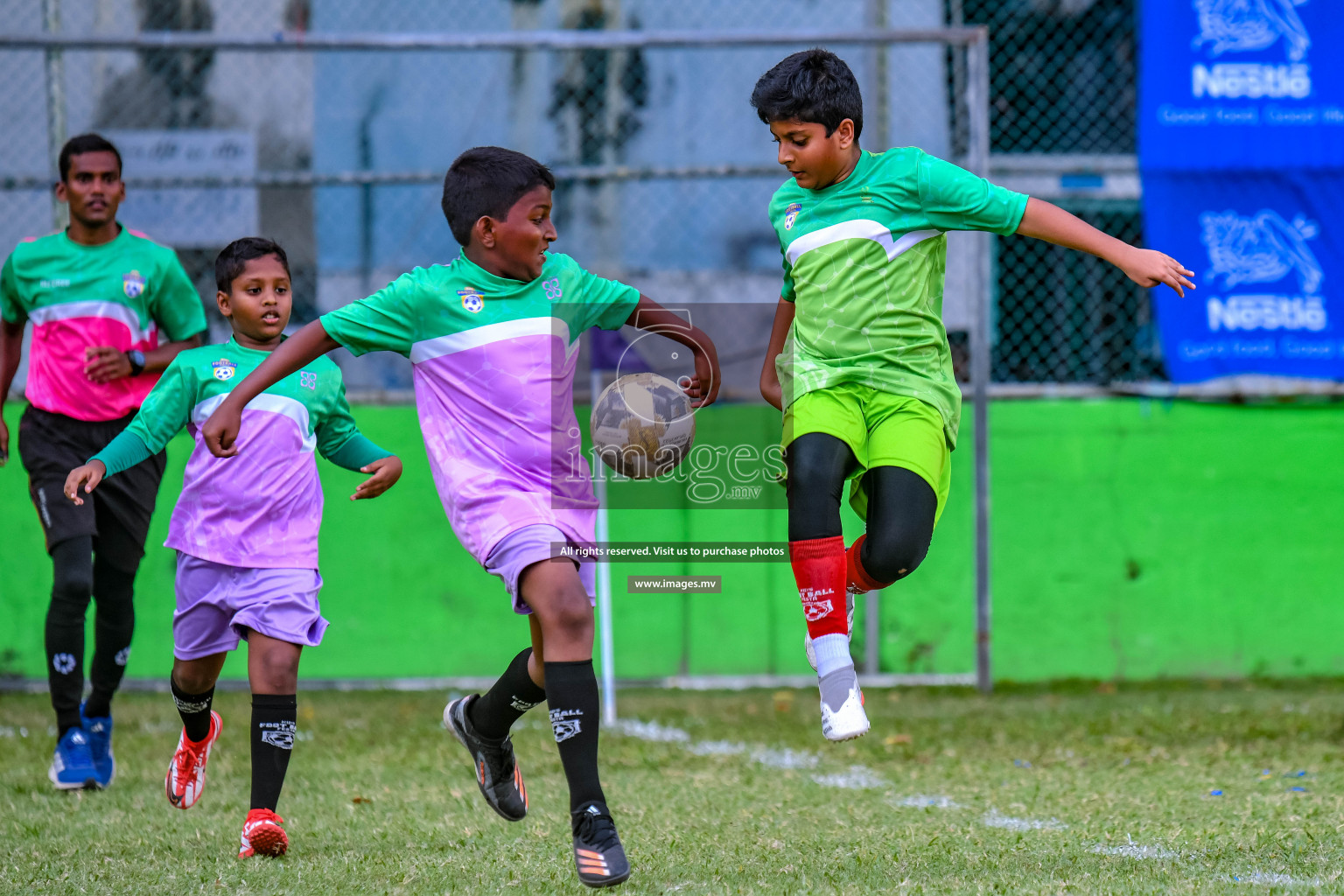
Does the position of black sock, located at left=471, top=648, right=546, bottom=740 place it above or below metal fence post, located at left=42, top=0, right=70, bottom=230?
below

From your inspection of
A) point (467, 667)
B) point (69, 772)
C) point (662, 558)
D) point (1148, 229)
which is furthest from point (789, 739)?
point (1148, 229)

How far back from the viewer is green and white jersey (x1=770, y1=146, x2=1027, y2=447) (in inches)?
155

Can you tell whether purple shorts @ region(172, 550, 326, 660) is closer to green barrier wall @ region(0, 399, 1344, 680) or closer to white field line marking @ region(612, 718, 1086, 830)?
white field line marking @ region(612, 718, 1086, 830)

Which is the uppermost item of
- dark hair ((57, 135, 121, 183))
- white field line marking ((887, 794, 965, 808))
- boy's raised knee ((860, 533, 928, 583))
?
dark hair ((57, 135, 121, 183))

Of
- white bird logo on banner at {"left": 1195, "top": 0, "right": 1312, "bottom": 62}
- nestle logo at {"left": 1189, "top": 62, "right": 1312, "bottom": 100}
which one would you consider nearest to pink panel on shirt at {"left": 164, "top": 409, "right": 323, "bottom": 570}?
nestle logo at {"left": 1189, "top": 62, "right": 1312, "bottom": 100}

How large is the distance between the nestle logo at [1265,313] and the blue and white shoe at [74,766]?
19.2ft

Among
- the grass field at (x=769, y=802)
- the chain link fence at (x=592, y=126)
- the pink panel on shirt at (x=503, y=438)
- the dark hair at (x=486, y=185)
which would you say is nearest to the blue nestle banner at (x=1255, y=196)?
the chain link fence at (x=592, y=126)

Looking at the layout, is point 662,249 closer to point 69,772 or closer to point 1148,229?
point 1148,229

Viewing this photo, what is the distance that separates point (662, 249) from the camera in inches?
323

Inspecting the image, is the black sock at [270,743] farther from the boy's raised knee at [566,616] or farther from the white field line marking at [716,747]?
the white field line marking at [716,747]

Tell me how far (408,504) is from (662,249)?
2.05 meters

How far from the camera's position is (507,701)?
4.16 m

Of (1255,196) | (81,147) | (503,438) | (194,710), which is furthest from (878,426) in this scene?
(1255,196)

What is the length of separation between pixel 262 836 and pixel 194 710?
742 mm
